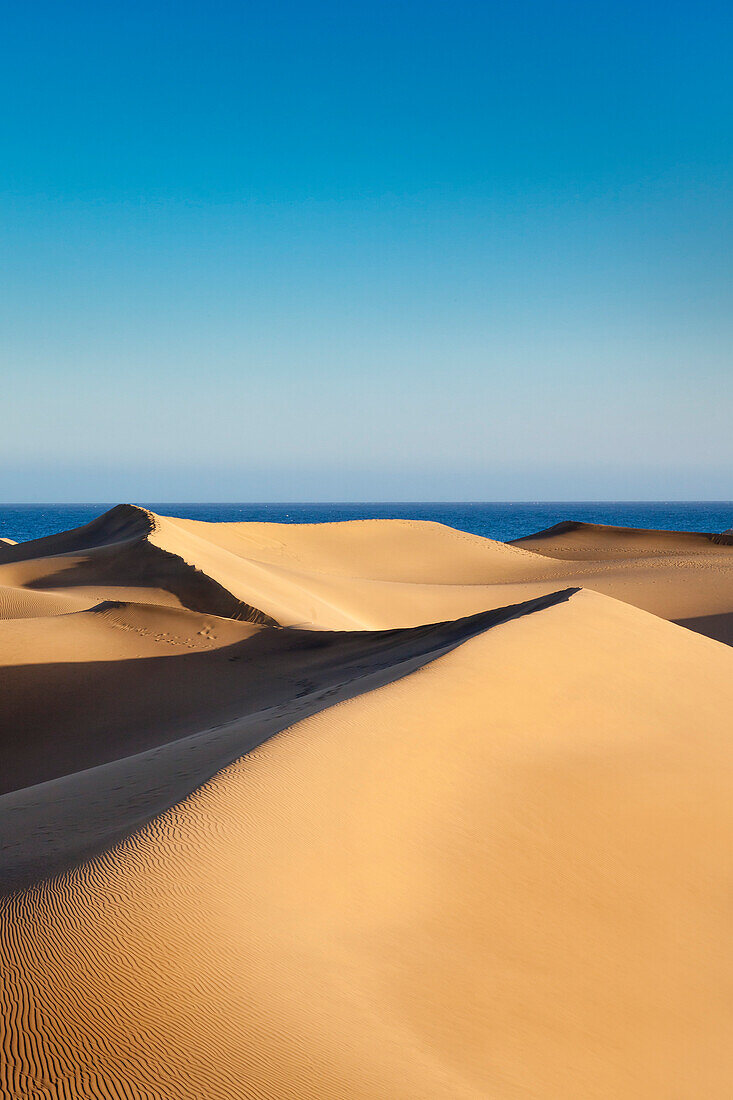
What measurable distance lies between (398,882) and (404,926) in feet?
0.84

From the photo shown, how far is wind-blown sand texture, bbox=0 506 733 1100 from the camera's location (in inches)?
91.7

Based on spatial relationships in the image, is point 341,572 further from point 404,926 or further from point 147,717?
point 404,926

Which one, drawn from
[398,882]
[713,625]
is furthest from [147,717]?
[713,625]

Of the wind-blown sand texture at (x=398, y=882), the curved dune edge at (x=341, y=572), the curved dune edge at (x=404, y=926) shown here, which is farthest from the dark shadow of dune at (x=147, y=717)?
the curved dune edge at (x=341, y=572)

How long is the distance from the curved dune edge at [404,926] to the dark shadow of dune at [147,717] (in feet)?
1.82

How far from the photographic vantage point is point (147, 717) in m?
7.93

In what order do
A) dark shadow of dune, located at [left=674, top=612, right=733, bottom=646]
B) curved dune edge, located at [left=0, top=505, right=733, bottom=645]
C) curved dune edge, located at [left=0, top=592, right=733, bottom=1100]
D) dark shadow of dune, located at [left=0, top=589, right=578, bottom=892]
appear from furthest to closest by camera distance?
dark shadow of dune, located at [left=674, top=612, right=733, bottom=646], curved dune edge, located at [left=0, top=505, right=733, bottom=645], dark shadow of dune, located at [left=0, top=589, right=578, bottom=892], curved dune edge, located at [left=0, top=592, right=733, bottom=1100]

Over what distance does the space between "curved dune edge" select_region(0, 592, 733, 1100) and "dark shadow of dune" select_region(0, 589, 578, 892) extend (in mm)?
554

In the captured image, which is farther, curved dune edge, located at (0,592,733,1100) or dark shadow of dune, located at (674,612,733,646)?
dark shadow of dune, located at (674,612,733,646)

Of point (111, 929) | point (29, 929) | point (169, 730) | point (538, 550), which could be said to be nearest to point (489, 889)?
point (111, 929)


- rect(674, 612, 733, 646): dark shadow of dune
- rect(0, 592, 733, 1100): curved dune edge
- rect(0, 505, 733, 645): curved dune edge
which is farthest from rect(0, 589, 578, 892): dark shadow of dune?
rect(674, 612, 733, 646): dark shadow of dune

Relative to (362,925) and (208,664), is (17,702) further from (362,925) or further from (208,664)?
(362,925)

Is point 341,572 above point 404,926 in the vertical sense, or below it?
below

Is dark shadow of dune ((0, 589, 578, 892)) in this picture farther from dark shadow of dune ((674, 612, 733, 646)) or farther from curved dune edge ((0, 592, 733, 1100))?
dark shadow of dune ((674, 612, 733, 646))
